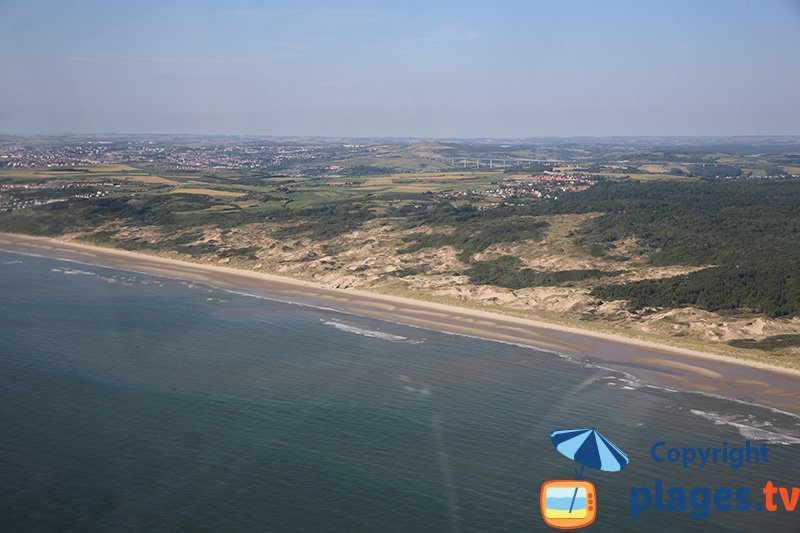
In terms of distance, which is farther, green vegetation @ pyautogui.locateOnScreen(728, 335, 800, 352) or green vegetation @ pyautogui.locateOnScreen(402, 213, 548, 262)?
green vegetation @ pyautogui.locateOnScreen(402, 213, 548, 262)

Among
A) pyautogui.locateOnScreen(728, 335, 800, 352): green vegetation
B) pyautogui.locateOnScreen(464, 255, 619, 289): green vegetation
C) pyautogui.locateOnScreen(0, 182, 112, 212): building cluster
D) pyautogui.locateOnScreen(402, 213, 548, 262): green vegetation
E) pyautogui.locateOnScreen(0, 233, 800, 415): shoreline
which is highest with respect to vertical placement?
pyautogui.locateOnScreen(0, 182, 112, 212): building cluster

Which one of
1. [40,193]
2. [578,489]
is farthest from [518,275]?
[40,193]

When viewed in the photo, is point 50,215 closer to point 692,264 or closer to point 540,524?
point 692,264

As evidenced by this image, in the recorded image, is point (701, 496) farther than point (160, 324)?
No

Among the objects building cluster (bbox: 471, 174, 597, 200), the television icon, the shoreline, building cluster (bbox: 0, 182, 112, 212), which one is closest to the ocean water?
the shoreline

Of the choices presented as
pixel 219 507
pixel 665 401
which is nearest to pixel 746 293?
pixel 665 401

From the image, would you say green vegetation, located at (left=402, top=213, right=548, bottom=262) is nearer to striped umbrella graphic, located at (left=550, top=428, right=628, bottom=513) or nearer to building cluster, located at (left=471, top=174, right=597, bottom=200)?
building cluster, located at (left=471, top=174, right=597, bottom=200)
